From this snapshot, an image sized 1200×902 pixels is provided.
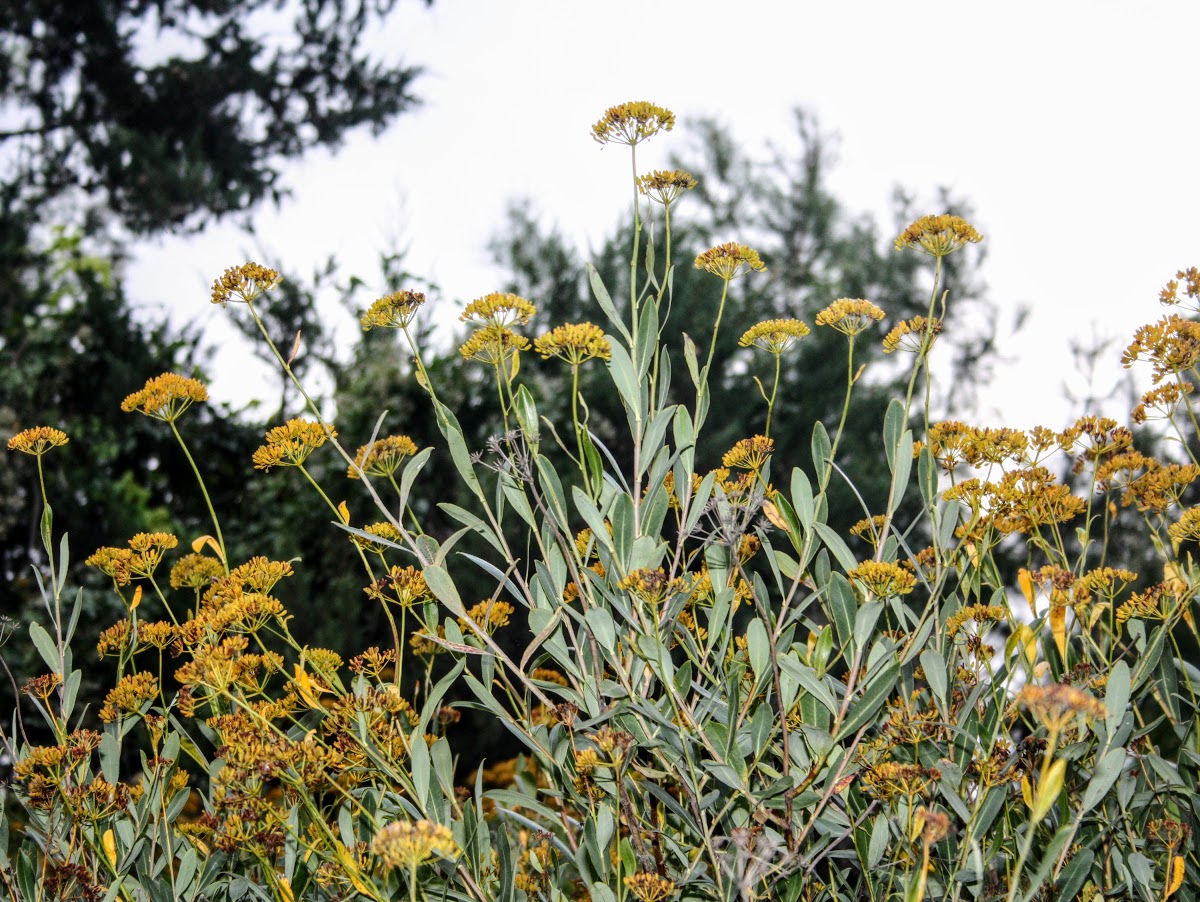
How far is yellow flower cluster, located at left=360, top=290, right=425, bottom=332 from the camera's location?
1689 millimetres

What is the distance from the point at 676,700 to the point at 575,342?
546 mm

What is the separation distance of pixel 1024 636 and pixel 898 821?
1.09 ft

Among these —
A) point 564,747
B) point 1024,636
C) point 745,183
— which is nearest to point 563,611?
point 564,747

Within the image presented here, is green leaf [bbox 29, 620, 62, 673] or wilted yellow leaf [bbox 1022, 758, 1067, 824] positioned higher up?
green leaf [bbox 29, 620, 62, 673]

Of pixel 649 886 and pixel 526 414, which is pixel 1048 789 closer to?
pixel 649 886

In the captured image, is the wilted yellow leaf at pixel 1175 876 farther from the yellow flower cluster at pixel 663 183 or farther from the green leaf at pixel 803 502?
the yellow flower cluster at pixel 663 183

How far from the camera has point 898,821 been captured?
1474 mm

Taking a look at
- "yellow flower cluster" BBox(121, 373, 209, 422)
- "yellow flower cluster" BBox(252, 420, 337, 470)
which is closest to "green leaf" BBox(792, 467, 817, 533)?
"yellow flower cluster" BBox(252, 420, 337, 470)

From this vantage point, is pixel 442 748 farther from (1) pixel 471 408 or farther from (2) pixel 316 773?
(1) pixel 471 408

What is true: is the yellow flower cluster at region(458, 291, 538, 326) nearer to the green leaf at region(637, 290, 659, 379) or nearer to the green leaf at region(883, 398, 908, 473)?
the green leaf at region(637, 290, 659, 379)

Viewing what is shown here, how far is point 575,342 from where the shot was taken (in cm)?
158

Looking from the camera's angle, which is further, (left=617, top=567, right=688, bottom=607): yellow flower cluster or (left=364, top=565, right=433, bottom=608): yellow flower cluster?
(left=364, top=565, right=433, bottom=608): yellow flower cluster

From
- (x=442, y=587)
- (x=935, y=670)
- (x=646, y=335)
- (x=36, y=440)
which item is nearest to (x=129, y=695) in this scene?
(x=36, y=440)

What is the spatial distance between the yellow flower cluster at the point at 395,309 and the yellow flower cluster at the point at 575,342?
230mm
